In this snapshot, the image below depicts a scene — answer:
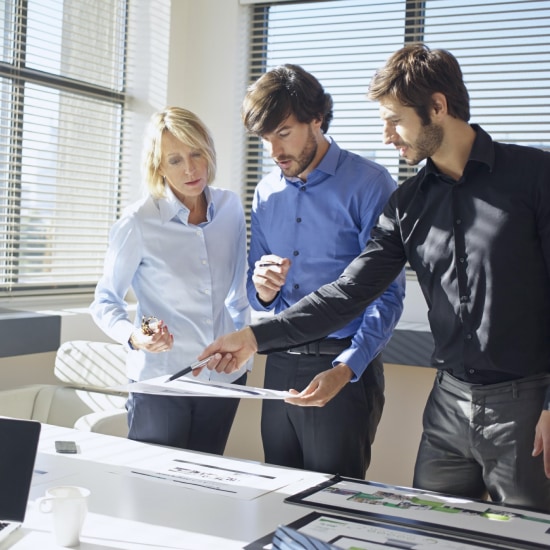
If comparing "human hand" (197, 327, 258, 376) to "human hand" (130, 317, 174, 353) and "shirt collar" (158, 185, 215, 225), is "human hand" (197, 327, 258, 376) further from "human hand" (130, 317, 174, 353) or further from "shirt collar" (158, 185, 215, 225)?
"shirt collar" (158, 185, 215, 225)

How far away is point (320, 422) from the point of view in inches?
89.4

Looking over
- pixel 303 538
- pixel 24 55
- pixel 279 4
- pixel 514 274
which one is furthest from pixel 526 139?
A: pixel 303 538

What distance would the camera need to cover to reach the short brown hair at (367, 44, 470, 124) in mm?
2004

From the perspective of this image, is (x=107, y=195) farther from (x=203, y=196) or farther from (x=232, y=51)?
(x=203, y=196)

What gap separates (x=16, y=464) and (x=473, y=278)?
3.70ft

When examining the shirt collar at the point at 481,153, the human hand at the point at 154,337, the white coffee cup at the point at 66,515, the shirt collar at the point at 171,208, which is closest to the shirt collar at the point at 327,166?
the shirt collar at the point at 171,208

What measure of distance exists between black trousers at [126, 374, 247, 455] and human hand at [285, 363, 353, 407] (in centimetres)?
41

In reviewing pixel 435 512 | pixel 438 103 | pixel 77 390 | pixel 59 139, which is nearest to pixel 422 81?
pixel 438 103

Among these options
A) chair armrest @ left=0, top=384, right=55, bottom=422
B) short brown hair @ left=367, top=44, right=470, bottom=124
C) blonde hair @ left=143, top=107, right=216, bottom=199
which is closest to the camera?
short brown hair @ left=367, top=44, right=470, bottom=124

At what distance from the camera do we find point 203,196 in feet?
8.75

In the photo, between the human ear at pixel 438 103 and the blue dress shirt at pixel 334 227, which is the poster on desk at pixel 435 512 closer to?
the blue dress shirt at pixel 334 227

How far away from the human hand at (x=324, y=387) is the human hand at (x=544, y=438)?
579 millimetres

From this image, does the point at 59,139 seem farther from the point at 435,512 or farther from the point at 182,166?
the point at 435,512

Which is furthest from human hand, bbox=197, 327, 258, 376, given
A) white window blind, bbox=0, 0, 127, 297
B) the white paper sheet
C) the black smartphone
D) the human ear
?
white window blind, bbox=0, 0, 127, 297
